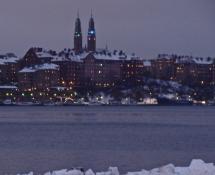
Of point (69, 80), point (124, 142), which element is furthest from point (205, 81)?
point (124, 142)

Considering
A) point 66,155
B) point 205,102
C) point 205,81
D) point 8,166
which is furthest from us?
point 205,81

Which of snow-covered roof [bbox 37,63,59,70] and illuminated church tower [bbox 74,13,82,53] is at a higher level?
illuminated church tower [bbox 74,13,82,53]

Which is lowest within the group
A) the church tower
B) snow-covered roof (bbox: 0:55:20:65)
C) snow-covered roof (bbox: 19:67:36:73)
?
snow-covered roof (bbox: 19:67:36:73)

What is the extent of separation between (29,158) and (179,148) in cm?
1026

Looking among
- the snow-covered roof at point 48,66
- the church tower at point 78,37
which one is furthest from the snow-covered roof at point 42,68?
the church tower at point 78,37

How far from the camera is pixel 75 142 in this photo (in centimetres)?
4397

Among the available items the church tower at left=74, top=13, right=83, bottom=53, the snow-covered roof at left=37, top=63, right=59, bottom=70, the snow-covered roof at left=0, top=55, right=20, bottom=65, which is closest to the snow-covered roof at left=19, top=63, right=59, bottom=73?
the snow-covered roof at left=37, top=63, right=59, bottom=70

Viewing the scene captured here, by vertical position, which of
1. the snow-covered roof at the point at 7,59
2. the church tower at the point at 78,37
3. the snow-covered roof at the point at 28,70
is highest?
the church tower at the point at 78,37

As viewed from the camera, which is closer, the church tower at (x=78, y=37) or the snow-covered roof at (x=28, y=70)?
the snow-covered roof at (x=28, y=70)

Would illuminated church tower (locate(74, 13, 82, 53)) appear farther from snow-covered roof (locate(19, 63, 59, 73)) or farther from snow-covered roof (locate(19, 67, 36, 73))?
snow-covered roof (locate(19, 63, 59, 73))

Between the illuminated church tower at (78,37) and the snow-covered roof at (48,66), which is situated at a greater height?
the illuminated church tower at (78,37)

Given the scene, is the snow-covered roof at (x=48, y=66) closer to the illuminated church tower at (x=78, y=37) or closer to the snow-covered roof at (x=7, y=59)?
the snow-covered roof at (x=7, y=59)

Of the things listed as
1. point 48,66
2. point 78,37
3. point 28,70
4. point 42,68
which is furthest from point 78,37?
point 42,68

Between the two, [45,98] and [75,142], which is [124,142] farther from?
[45,98]
